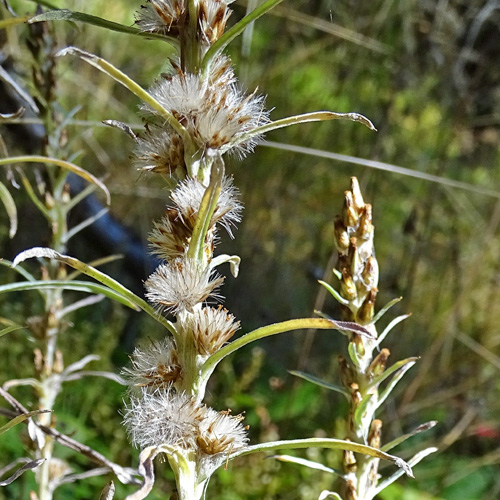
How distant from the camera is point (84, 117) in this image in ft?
6.05

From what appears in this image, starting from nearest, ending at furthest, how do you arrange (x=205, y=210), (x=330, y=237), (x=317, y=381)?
(x=205, y=210)
(x=317, y=381)
(x=330, y=237)

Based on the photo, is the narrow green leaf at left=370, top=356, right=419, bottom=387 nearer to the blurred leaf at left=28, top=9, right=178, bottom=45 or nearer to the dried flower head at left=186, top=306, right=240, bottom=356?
the dried flower head at left=186, top=306, right=240, bottom=356

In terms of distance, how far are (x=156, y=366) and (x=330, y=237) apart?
1.86m

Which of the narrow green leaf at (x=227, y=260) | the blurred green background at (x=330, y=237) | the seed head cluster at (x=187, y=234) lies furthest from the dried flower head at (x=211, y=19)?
the blurred green background at (x=330, y=237)

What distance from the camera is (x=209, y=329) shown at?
0.95 feet

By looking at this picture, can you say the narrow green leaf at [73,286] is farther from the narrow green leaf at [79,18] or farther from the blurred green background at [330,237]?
the blurred green background at [330,237]

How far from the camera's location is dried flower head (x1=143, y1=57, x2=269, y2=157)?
28cm

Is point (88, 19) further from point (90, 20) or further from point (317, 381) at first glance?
point (317, 381)

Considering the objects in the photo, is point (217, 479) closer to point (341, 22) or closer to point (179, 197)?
point (179, 197)

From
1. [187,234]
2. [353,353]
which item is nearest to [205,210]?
[187,234]

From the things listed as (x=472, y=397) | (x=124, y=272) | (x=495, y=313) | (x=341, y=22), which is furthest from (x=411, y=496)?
(x=341, y=22)

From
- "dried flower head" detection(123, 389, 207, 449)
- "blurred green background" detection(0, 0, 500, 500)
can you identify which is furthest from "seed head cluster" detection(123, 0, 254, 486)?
"blurred green background" detection(0, 0, 500, 500)

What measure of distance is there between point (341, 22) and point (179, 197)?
1.59 metres

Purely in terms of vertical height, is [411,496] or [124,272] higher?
[124,272]
